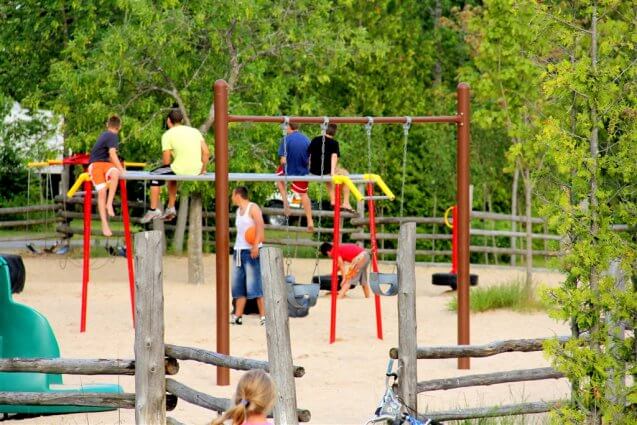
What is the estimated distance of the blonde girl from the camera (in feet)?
19.5

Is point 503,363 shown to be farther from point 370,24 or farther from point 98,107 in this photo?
point 370,24

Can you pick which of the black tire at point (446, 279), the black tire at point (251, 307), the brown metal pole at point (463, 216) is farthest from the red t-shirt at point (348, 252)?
the brown metal pole at point (463, 216)

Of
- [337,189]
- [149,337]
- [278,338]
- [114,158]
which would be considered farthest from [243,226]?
[278,338]

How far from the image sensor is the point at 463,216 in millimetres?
12344

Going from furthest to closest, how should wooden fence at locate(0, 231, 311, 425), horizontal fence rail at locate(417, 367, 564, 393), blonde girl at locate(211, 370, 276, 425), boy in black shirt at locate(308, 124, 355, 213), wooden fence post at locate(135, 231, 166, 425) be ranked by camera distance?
1. boy in black shirt at locate(308, 124, 355, 213)
2. horizontal fence rail at locate(417, 367, 564, 393)
3. wooden fence post at locate(135, 231, 166, 425)
4. wooden fence at locate(0, 231, 311, 425)
5. blonde girl at locate(211, 370, 276, 425)

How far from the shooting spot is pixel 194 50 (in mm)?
19438

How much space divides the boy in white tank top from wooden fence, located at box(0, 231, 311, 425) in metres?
5.47

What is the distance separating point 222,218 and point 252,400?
5606mm

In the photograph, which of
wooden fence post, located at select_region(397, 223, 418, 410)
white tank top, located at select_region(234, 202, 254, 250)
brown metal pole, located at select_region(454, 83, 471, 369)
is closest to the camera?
wooden fence post, located at select_region(397, 223, 418, 410)

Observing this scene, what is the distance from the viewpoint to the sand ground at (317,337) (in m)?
10.4

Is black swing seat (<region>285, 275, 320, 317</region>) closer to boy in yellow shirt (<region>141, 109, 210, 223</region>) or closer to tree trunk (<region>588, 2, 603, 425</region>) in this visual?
boy in yellow shirt (<region>141, 109, 210, 223</region>)

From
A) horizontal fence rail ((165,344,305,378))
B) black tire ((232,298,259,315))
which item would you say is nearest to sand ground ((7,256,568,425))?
black tire ((232,298,259,315))

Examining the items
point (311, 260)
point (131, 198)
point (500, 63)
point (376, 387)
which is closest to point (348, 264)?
point (500, 63)

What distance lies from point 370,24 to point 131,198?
5896mm
